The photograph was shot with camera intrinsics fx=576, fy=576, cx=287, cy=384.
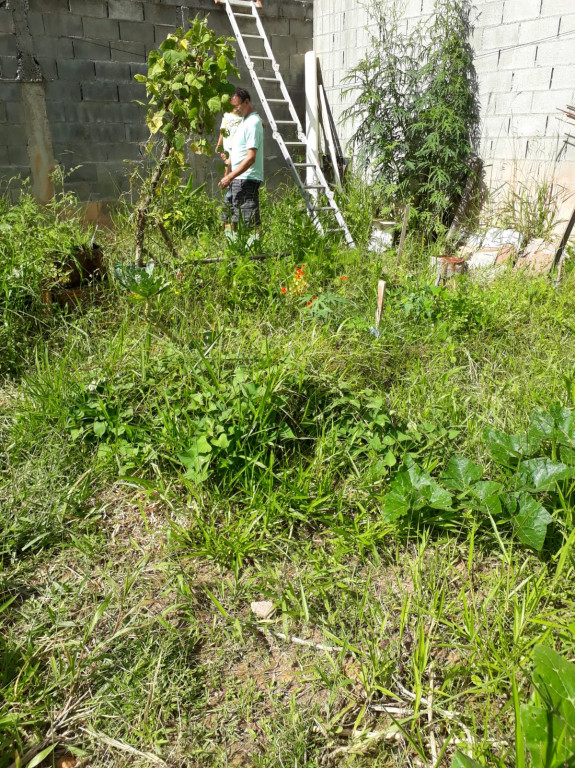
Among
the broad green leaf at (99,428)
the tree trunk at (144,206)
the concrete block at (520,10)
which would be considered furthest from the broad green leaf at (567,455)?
the concrete block at (520,10)

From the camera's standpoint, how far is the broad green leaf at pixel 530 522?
189cm

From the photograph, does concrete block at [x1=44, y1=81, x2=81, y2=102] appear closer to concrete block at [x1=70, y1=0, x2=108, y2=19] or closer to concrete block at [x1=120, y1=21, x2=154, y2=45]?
concrete block at [x1=70, y1=0, x2=108, y2=19]

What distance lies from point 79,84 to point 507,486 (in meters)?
5.75

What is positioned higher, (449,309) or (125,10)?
(125,10)

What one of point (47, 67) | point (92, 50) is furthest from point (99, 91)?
point (47, 67)

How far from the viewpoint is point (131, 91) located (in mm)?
6168

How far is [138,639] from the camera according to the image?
175 cm

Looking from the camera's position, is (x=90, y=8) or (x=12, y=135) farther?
(x=90, y=8)

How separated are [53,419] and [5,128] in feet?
13.9

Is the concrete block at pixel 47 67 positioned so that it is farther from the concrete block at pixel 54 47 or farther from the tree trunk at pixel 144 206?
the tree trunk at pixel 144 206

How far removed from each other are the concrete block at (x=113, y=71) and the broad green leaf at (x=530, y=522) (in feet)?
19.5

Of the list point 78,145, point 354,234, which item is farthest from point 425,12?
point 78,145

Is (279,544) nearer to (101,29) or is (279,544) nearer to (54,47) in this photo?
(54,47)

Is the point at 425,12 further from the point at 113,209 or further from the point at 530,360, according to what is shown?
the point at 530,360
